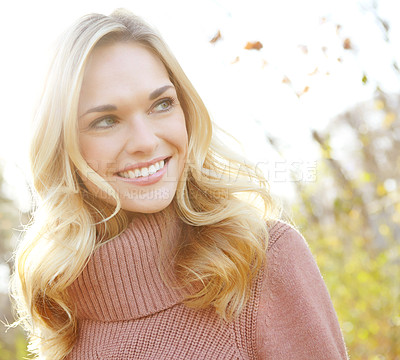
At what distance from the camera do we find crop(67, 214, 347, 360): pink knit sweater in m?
1.93

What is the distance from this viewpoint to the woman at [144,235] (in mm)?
1984

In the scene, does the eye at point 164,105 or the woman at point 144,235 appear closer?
the woman at point 144,235

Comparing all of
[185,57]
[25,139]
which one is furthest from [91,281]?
[185,57]

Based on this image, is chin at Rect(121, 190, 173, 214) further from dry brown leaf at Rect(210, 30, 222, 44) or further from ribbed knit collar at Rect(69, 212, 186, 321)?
dry brown leaf at Rect(210, 30, 222, 44)

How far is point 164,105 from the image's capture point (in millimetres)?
2182

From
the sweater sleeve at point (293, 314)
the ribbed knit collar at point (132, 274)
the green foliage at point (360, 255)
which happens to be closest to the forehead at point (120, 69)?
Result: the ribbed knit collar at point (132, 274)

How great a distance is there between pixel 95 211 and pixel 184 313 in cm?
60

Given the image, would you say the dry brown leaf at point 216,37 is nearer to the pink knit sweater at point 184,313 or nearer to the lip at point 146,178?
the lip at point 146,178

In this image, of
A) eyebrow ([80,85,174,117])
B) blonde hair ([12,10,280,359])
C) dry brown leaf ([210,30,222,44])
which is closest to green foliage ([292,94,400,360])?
dry brown leaf ([210,30,222,44])

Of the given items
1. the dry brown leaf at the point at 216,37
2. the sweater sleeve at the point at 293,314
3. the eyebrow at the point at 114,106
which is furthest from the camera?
the dry brown leaf at the point at 216,37

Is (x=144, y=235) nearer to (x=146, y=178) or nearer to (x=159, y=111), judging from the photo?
(x=146, y=178)

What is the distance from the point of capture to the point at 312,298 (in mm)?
1973

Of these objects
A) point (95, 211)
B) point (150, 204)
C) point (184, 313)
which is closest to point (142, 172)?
point (150, 204)

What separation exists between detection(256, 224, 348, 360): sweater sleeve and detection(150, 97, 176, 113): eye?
68 centimetres
